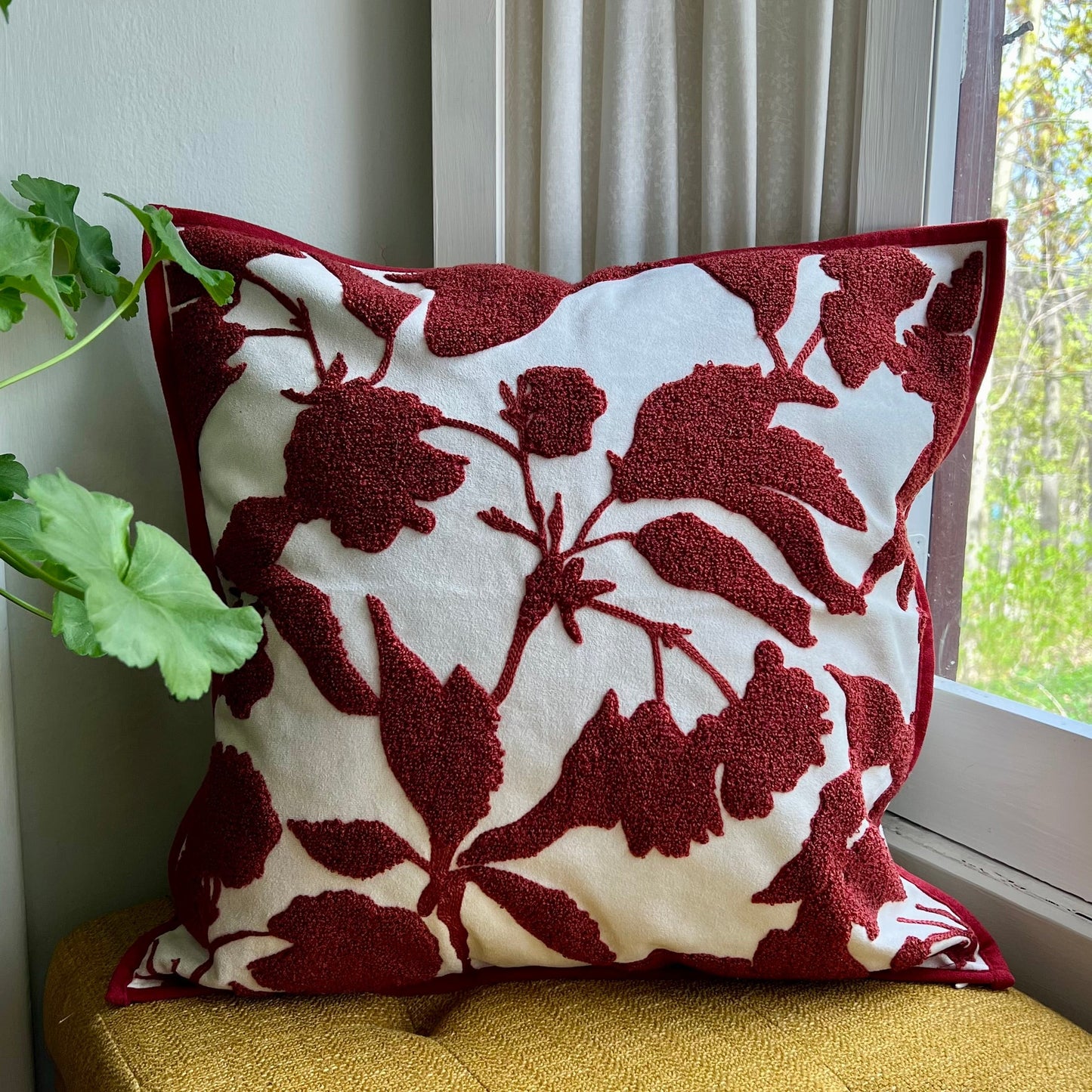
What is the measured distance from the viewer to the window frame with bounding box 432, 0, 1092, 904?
0.74 meters

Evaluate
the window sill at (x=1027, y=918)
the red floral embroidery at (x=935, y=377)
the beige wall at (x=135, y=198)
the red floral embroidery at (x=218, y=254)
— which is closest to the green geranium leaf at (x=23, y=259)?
the red floral embroidery at (x=218, y=254)

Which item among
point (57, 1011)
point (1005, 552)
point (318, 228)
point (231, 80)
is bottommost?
point (57, 1011)

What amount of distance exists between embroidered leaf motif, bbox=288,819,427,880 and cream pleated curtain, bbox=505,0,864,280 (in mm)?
551

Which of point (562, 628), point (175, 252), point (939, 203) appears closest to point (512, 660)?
point (562, 628)

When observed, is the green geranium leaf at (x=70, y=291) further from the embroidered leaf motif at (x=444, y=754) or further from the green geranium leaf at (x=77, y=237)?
the embroidered leaf motif at (x=444, y=754)

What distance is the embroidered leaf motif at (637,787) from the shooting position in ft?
1.89

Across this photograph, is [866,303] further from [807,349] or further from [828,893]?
[828,893]

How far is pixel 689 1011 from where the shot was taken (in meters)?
0.62

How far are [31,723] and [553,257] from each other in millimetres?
629

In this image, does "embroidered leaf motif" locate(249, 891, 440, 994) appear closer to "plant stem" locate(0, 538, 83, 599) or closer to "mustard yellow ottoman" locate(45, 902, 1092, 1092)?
"mustard yellow ottoman" locate(45, 902, 1092, 1092)

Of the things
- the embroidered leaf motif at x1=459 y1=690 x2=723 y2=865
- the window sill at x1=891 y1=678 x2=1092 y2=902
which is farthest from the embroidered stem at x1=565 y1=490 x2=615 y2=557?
the window sill at x1=891 y1=678 x2=1092 y2=902

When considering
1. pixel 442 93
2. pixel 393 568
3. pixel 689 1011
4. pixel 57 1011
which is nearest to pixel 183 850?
pixel 57 1011

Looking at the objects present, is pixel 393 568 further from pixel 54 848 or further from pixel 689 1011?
pixel 54 848

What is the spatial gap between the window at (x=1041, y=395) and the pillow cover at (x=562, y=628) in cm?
17
